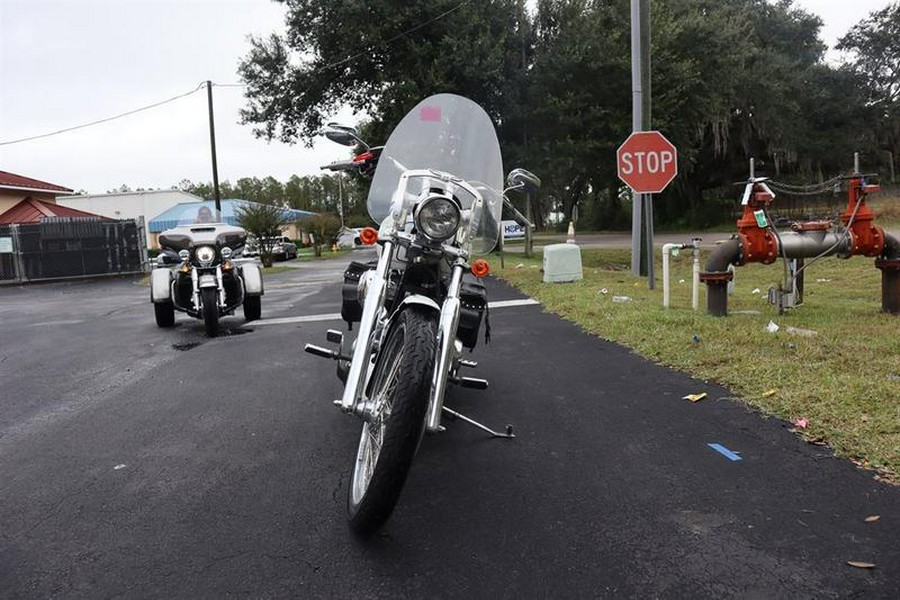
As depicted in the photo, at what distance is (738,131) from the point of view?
34625mm

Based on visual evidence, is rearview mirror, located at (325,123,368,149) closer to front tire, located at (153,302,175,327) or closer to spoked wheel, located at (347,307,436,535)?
spoked wheel, located at (347,307,436,535)

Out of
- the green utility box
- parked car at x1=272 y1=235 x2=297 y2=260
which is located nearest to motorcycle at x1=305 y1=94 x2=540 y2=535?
the green utility box

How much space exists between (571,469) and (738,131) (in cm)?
3610

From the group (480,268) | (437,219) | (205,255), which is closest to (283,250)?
(205,255)

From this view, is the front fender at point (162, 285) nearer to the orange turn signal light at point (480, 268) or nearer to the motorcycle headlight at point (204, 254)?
the motorcycle headlight at point (204, 254)

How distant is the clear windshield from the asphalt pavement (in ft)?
4.47

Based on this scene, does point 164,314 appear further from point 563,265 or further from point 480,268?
point 563,265

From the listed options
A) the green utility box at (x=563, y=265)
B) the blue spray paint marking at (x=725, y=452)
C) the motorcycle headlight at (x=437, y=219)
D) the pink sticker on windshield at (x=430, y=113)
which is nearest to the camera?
the motorcycle headlight at (x=437, y=219)

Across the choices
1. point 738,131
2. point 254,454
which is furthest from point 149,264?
point 738,131

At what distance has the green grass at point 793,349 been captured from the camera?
3697mm

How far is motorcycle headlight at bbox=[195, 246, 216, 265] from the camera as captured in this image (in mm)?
8094

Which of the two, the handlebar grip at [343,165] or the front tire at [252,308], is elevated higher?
the handlebar grip at [343,165]

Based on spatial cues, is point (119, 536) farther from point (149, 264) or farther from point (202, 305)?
point (149, 264)

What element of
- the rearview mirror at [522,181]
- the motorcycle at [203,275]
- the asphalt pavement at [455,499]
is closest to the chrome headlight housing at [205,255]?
the motorcycle at [203,275]
